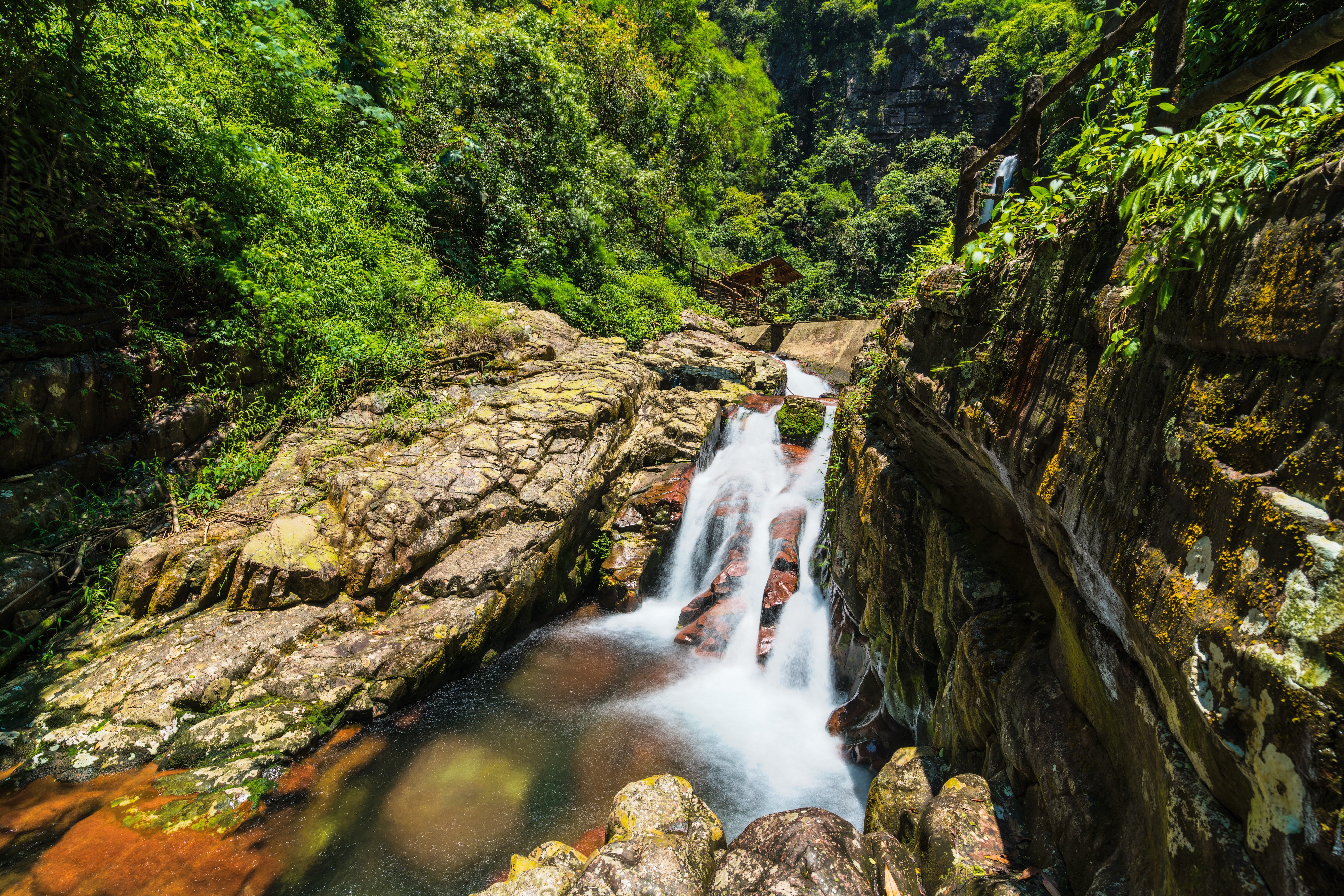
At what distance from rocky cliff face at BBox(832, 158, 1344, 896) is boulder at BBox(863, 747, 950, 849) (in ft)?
0.35

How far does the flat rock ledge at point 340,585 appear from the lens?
4867 mm

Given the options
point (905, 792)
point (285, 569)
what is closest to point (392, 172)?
point (285, 569)

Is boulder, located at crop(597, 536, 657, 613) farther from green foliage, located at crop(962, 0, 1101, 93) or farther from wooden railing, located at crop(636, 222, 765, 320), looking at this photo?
green foliage, located at crop(962, 0, 1101, 93)

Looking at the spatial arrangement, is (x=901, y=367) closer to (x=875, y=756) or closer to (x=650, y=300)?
(x=875, y=756)

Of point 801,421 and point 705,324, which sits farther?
point 705,324

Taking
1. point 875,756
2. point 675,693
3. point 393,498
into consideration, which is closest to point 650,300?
point 393,498

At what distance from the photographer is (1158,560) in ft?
6.02

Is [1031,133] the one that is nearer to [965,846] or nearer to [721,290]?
[965,846]

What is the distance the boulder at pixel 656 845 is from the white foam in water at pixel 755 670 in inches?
43.3

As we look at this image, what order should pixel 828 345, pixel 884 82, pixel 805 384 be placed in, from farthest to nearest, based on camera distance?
pixel 884 82
pixel 828 345
pixel 805 384

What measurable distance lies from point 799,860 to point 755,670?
4.12 m

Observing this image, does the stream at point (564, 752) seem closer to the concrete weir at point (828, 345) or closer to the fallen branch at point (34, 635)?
the fallen branch at point (34, 635)

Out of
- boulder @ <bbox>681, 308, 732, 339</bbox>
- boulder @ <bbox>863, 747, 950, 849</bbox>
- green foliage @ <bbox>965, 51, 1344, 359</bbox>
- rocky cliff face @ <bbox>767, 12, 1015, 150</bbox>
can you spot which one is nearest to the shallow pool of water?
boulder @ <bbox>863, 747, 950, 849</bbox>

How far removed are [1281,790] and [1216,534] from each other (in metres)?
0.68
